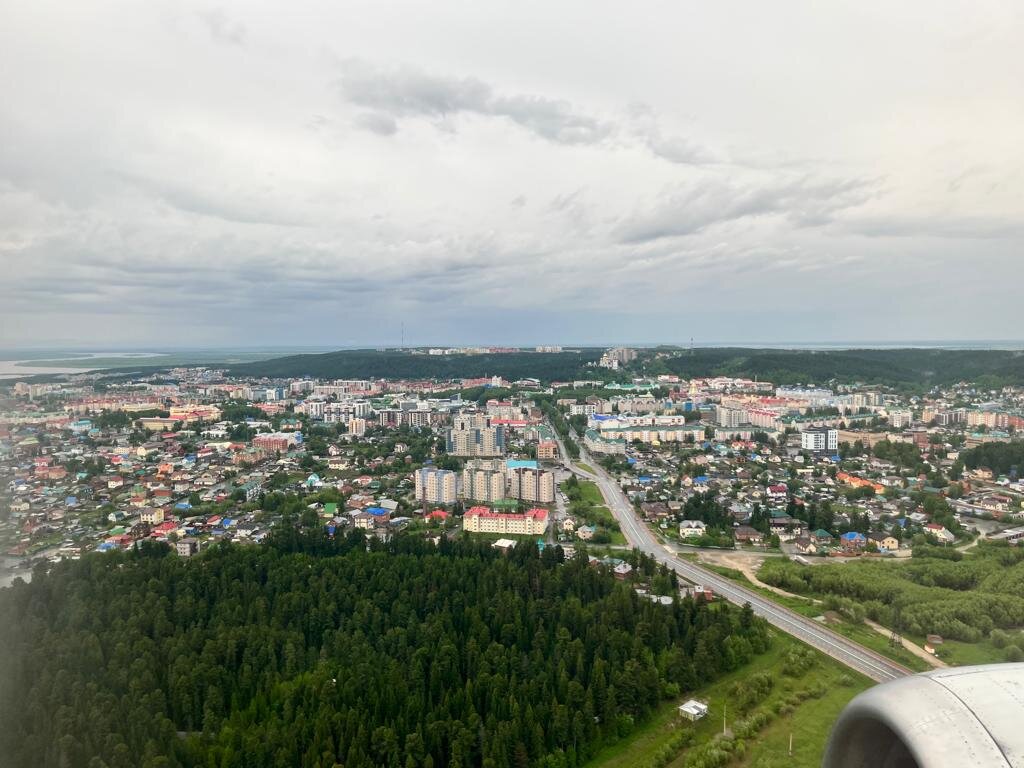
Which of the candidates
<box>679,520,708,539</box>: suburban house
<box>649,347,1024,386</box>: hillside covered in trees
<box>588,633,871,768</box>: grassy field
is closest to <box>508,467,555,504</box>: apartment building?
<box>679,520,708,539</box>: suburban house

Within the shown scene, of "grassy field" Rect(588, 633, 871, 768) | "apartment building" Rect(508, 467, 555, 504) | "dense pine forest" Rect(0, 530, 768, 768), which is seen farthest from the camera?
"apartment building" Rect(508, 467, 555, 504)

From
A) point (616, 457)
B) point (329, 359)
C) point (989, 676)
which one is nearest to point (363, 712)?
point (989, 676)

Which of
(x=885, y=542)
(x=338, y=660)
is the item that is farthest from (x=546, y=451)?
(x=338, y=660)

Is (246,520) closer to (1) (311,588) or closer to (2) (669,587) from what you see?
(1) (311,588)

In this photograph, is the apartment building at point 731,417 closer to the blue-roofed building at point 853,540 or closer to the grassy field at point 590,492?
the grassy field at point 590,492

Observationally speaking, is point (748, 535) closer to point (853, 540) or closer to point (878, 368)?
point (853, 540)

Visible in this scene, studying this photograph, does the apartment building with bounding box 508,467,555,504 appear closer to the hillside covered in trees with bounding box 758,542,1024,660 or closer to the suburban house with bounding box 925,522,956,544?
the hillside covered in trees with bounding box 758,542,1024,660
